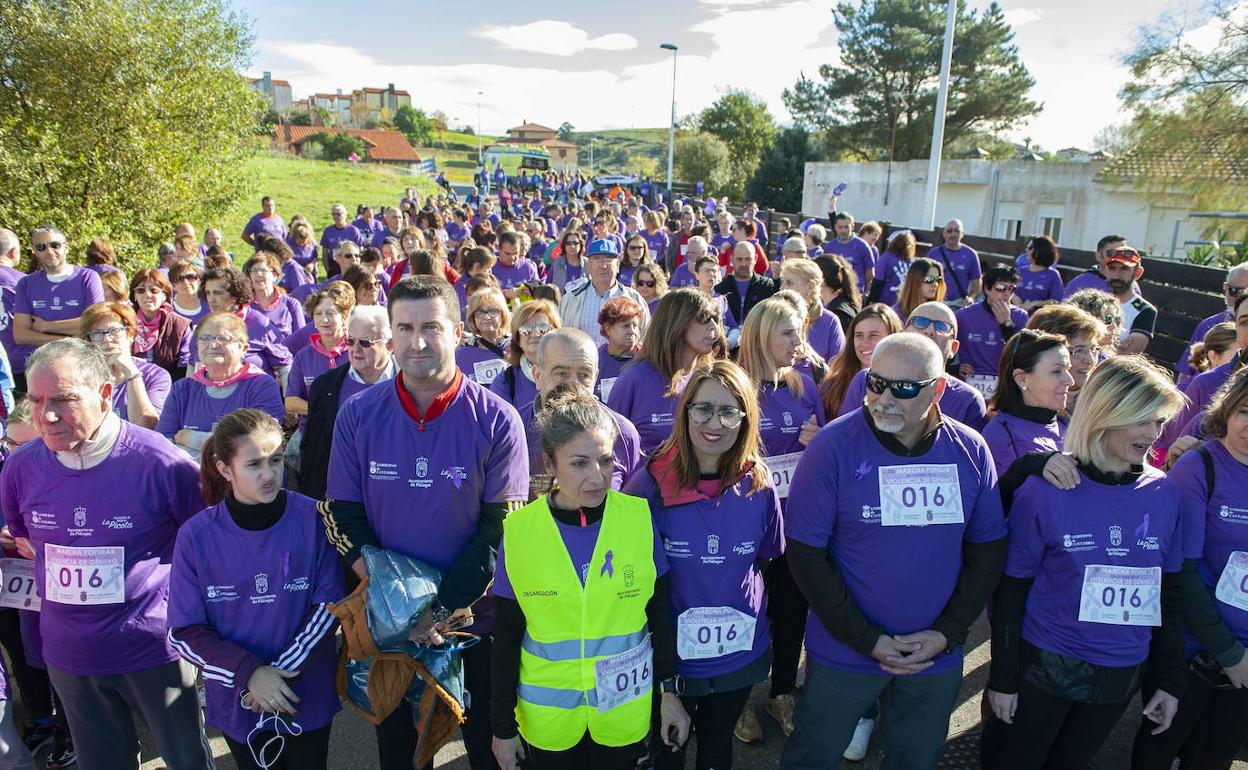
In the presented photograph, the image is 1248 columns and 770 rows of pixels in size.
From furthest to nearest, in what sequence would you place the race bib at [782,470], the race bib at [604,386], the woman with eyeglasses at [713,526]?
the race bib at [604,386] → the race bib at [782,470] → the woman with eyeglasses at [713,526]

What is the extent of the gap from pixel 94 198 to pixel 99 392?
11.0m

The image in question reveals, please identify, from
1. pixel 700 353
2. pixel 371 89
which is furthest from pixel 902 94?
pixel 371 89

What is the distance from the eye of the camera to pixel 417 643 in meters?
2.67

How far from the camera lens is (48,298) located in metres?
6.12

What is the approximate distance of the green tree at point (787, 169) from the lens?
1576 inches

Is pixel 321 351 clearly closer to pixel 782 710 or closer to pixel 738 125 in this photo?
pixel 782 710

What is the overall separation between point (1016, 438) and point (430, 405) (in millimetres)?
2590

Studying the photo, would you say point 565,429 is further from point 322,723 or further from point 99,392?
Answer: point 99,392

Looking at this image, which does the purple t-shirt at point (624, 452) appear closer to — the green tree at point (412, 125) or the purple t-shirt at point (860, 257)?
the purple t-shirt at point (860, 257)

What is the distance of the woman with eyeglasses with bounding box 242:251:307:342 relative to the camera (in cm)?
622

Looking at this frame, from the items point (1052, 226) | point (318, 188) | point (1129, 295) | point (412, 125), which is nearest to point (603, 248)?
point (1129, 295)

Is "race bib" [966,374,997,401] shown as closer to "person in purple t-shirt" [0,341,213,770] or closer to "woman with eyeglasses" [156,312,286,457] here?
"woman with eyeglasses" [156,312,286,457]

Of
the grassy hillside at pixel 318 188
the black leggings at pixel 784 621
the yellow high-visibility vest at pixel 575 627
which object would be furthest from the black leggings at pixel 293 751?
the grassy hillside at pixel 318 188

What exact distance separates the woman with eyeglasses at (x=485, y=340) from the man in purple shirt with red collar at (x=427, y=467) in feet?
6.96
